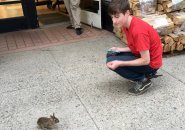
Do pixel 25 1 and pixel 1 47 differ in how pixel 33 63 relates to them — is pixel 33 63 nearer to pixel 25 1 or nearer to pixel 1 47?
pixel 1 47

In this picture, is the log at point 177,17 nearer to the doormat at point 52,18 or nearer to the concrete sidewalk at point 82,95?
the concrete sidewalk at point 82,95

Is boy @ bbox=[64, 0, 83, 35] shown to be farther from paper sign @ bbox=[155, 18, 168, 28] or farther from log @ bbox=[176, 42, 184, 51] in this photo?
log @ bbox=[176, 42, 184, 51]

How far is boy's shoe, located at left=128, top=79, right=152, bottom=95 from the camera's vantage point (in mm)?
2783

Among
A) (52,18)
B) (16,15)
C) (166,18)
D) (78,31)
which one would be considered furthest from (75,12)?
(166,18)

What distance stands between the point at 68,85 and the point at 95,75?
16.2 inches

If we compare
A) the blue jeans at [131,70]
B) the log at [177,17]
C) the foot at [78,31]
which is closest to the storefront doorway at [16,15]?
the foot at [78,31]

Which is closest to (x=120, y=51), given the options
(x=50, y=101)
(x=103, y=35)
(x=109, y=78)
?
(x=109, y=78)

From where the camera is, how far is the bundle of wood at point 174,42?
11.6 feet

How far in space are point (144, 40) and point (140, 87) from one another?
0.60m

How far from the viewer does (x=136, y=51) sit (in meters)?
2.61

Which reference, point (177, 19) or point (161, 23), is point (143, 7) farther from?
point (177, 19)

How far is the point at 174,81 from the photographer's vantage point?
3027mm

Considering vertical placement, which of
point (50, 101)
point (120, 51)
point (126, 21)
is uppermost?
point (126, 21)

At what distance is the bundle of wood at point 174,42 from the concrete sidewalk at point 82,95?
0.17 meters
